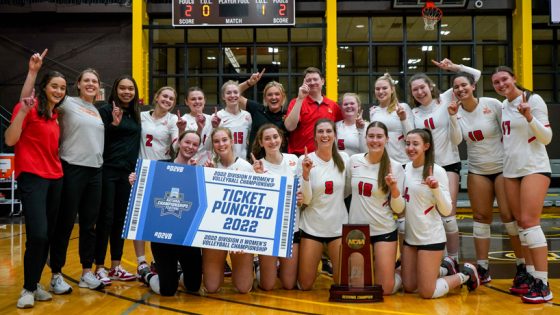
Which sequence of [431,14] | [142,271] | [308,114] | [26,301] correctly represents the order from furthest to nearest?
[431,14], [308,114], [142,271], [26,301]

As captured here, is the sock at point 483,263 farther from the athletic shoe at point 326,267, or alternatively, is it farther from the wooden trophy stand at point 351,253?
the athletic shoe at point 326,267

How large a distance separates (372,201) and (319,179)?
21.2 inches

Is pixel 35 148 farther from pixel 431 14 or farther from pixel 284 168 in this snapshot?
pixel 431 14

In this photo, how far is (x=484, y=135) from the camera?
5168 millimetres

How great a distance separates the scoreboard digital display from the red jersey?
10.2 m

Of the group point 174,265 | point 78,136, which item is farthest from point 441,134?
point 78,136

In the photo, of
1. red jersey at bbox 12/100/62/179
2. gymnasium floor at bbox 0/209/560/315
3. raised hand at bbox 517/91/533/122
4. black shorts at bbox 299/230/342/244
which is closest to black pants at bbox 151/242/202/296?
gymnasium floor at bbox 0/209/560/315

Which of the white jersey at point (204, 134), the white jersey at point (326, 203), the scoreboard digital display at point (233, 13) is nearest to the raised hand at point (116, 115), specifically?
the white jersey at point (204, 134)

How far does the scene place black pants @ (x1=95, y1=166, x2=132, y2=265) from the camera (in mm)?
5160

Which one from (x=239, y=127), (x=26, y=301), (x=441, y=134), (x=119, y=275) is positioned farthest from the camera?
(x=239, y=127)

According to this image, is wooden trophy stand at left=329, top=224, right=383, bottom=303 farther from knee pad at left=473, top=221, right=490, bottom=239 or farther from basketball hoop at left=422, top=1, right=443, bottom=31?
basketball hoop at left=422, top=1, right=443, bottom=31

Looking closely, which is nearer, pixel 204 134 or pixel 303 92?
pixel 303 92

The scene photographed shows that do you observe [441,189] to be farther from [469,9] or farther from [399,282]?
[469,9]

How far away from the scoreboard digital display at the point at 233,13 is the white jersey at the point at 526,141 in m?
10.1
